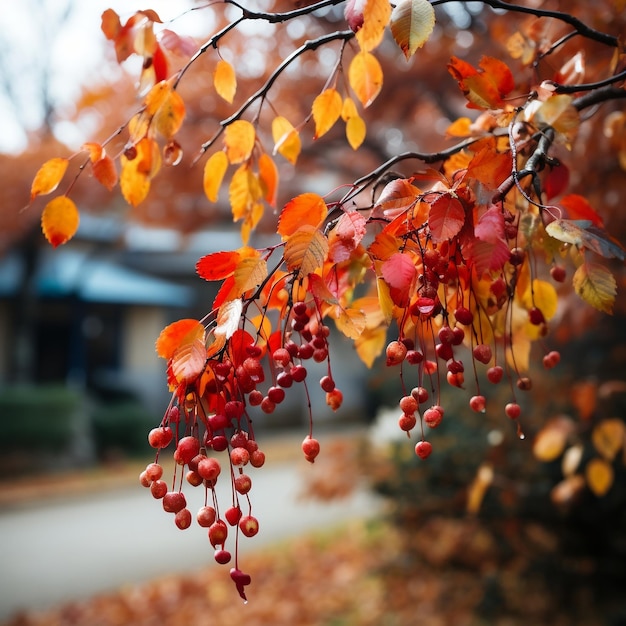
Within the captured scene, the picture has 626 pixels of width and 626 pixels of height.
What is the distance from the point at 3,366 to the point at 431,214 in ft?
43.0

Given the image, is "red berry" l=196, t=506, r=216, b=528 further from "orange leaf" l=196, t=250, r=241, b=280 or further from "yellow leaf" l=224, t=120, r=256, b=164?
"yellow leaf" l=224, t=120, r=256, b=164

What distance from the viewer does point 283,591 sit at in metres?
4.47

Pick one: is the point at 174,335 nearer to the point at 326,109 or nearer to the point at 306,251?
the point at 306,251

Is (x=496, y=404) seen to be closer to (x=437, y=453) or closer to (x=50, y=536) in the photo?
(x=437, y=453)

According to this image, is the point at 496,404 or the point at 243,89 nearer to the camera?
the point at 496,404

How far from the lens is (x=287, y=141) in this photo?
1.32 meters

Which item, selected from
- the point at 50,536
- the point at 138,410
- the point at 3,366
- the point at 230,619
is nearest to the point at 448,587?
→ the point at 230,619

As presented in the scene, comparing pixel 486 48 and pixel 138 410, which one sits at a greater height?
pixel 486 48

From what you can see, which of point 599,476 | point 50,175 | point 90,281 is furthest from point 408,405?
point 90,281

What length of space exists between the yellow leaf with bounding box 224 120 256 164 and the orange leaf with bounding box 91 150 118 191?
0.24 m

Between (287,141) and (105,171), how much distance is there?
372 mm

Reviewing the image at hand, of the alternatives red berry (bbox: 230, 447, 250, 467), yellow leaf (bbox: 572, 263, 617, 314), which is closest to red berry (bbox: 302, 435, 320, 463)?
red berry (bbox: 230, 447, 250, 467)

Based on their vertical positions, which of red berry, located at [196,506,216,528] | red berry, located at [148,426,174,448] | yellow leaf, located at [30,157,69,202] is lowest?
red berry, located at [196,506,216,528]

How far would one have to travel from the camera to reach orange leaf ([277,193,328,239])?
3.07 feet
